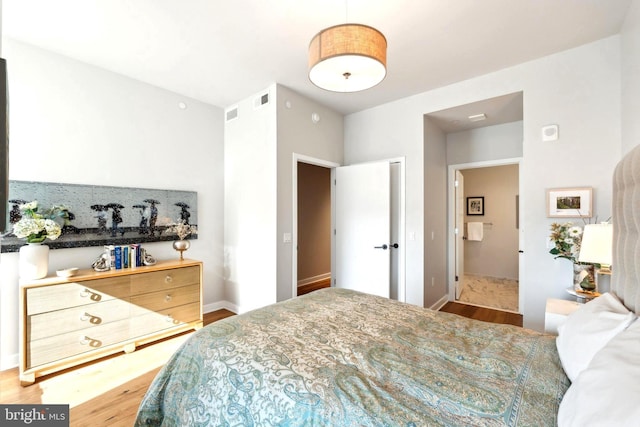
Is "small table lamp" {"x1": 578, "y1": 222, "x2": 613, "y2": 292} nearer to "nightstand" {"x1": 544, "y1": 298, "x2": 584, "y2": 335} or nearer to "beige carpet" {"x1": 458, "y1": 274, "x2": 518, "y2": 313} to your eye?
"nightstand" {"x1": 544, "y1": 298, "x2": 584, "y2": 335}

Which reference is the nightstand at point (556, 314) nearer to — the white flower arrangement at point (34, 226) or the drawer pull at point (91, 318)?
the drawer pull at point (91, 318)

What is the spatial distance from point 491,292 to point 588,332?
13.7ft

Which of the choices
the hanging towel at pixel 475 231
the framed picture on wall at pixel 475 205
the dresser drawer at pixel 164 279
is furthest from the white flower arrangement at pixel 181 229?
the framed picture on wall at pixel 475 205

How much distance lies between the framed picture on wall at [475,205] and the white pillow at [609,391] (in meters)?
5.66

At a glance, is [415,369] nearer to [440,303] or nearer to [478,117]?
[440,303]

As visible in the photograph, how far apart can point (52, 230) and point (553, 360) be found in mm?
3473

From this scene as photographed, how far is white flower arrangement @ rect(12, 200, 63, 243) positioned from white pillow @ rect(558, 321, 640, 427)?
3357 mm

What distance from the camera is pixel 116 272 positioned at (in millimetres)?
2633

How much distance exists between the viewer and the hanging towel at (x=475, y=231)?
5.92 meters

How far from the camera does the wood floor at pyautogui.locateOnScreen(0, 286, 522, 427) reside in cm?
188

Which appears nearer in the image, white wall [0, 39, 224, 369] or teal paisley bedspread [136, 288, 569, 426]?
teal paisley bedspread [136, 288, 569, 426]

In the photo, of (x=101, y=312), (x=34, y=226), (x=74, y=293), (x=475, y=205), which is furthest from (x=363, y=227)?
(x=475, y=205)

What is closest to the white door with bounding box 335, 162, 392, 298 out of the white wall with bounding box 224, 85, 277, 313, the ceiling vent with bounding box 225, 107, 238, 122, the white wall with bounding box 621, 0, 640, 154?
the white wall with bounding box 224, 85, 277, 313

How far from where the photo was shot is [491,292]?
4.72 m
